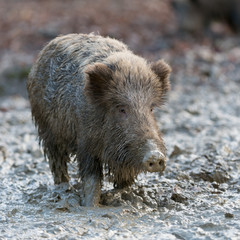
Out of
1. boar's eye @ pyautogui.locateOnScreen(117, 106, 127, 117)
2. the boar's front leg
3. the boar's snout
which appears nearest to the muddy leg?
the boar's front leg

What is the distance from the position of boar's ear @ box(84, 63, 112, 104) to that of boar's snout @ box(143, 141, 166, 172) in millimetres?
927

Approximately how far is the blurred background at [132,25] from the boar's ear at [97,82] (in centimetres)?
869

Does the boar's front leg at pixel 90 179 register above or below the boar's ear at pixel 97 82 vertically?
below

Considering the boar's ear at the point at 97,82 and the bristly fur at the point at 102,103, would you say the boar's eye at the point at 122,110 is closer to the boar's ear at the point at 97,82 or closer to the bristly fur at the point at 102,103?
the bristly fur at the point at 102,103

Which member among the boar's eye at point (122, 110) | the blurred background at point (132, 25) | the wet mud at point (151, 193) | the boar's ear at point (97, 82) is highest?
the blurred background at point (132, 25)

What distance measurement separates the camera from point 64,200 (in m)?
6.37

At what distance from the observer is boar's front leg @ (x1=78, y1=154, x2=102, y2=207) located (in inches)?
242

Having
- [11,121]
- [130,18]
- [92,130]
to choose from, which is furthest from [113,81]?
[130,18]

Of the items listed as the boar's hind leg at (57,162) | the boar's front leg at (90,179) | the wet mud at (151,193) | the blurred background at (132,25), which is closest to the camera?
the wet mud at (151,193)

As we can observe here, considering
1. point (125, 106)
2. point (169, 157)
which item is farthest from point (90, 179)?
point (169, 157)

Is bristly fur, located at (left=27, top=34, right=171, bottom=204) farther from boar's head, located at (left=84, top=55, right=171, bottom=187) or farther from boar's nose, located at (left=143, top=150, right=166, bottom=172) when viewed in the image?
boar's nose, located at (left=143, top=150, right=166, bottom=172)

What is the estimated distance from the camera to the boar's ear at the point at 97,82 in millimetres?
5906

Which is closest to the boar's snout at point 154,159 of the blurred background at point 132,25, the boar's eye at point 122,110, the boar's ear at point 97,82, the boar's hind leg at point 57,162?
the boar's eye at point 122,110

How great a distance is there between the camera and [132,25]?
59.0 feet
